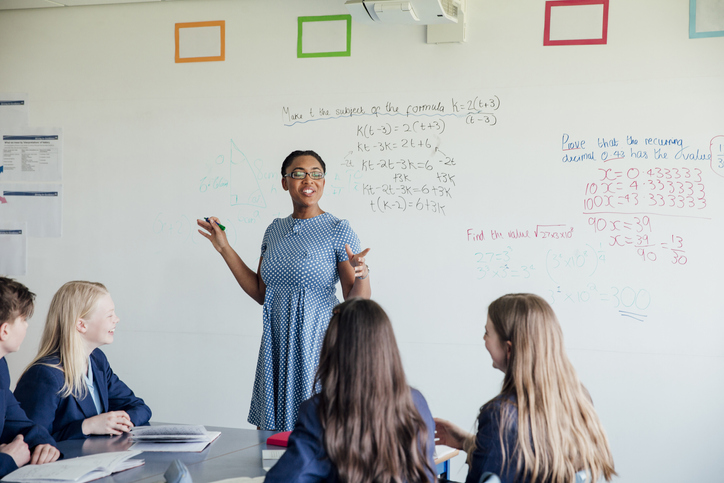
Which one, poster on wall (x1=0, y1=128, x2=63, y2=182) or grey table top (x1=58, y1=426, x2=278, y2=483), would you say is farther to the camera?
poster on wall (x1=0, y1=128, x2=63, y2=182)

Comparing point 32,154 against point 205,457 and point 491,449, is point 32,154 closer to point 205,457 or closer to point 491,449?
point 205,457

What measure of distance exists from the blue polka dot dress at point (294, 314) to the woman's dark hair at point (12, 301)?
2.95 ft

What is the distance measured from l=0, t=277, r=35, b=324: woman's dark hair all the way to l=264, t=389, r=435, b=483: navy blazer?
979 millimetres

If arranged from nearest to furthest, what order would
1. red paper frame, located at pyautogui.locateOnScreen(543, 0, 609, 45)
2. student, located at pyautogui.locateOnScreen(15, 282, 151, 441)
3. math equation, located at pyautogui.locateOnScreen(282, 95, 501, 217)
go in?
student, located at pyautogui.locateOnScreen(15, 282, 151, 441) < red paper frame, located at pyautogui.locateOnScreen(543, 0, 609, 45) < math equation, located at pyautogui.locateOnScreen(282, 95, 501, 217)

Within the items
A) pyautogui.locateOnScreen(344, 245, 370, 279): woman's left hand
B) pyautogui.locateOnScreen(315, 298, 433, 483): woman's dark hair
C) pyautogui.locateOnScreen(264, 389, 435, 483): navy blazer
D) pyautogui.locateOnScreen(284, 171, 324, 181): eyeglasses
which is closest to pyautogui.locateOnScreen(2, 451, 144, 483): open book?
pyautogui.locateOnScreen(264, 389, 435, 483): navy blazer

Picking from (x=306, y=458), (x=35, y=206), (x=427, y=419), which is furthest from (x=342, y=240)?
(x=35, y=206)

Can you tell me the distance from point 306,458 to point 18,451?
91cm

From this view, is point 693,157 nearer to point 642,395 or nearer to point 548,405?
point 642,395

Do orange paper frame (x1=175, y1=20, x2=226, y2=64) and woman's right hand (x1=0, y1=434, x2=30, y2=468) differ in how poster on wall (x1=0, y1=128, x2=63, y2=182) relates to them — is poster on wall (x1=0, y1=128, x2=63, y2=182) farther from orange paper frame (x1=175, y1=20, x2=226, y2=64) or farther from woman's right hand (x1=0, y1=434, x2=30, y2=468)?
woman's right hand (x1=0, y1=434, x2=30, y2=468)

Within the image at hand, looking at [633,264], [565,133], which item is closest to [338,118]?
[565,133]

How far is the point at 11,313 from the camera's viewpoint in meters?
1.95

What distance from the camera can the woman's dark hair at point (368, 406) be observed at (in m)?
1.42

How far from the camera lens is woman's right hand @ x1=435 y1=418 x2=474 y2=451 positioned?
74.2 inches

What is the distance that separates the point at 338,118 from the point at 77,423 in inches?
80.4
